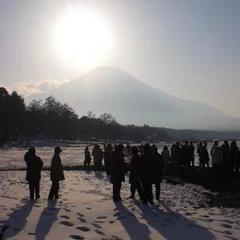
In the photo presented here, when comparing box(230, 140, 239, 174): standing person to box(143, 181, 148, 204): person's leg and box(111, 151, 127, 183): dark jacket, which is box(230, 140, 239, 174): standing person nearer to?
box(111, 151, 127, 183): dark jacket

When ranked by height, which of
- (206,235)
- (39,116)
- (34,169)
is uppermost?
(39,116)

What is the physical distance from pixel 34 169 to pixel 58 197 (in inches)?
50.9

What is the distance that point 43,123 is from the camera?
5782 inches

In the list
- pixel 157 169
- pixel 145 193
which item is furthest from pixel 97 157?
pixel 145 193

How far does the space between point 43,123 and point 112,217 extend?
442 ft

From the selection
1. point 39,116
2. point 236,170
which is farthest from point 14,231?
point 39,116

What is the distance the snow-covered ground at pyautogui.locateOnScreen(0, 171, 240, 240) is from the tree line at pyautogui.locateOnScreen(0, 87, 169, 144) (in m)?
85.2

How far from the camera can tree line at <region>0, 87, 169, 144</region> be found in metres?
125

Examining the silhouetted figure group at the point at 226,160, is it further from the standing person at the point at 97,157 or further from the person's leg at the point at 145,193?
the person's leg at the point at 145,193

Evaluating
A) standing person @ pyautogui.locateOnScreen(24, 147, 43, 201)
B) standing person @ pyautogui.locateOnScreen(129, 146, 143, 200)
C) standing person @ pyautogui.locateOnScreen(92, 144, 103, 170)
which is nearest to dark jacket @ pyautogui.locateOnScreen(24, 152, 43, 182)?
standing person @ pyautogui.locateOnScreen(24, 147, 43, 201)

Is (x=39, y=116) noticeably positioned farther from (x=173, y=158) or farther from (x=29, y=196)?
(x=29, y=196)

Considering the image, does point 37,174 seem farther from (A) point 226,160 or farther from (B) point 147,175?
(A) point 226,160

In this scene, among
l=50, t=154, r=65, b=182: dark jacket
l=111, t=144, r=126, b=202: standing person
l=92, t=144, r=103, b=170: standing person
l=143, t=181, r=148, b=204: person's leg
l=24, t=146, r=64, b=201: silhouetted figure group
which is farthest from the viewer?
l=92, t=144, r=103, b=170: standing person

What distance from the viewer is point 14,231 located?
37.5 feet
